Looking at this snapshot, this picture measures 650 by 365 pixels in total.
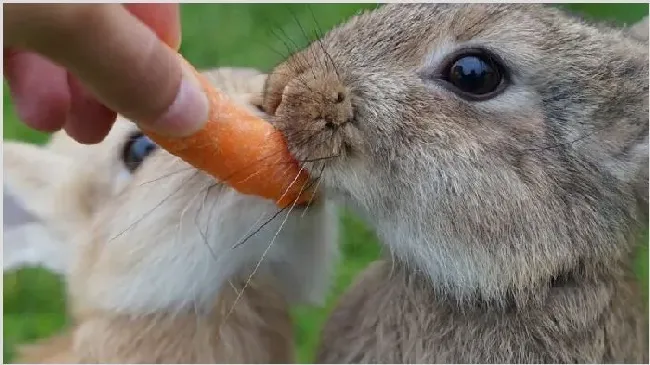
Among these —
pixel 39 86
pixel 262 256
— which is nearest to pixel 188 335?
pixel 262 256

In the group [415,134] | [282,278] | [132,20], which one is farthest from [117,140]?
[132,20]

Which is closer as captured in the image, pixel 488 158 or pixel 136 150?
pixel 488 158

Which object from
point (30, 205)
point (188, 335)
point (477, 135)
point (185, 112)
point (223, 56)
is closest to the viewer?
point (185, 112)

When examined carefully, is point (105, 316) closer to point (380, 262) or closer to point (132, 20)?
point (380, 262)

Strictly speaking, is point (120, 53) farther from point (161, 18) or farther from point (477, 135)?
point (477, 135)

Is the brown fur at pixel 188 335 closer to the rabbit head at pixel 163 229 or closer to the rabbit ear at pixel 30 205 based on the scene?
the rabbit head at pixel 163 229

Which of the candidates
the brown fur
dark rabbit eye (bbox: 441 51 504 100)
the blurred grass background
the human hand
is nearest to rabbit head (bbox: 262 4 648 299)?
dark rabbit eye (bbox: 441 51 504 100)

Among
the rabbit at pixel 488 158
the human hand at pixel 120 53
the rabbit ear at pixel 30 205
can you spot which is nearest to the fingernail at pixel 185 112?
the human hand at pixel 120 53

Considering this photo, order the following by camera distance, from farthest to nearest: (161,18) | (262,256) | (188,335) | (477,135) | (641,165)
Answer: (188,335) < (262,256) < (641,165) < (477,135) < (161,18)
